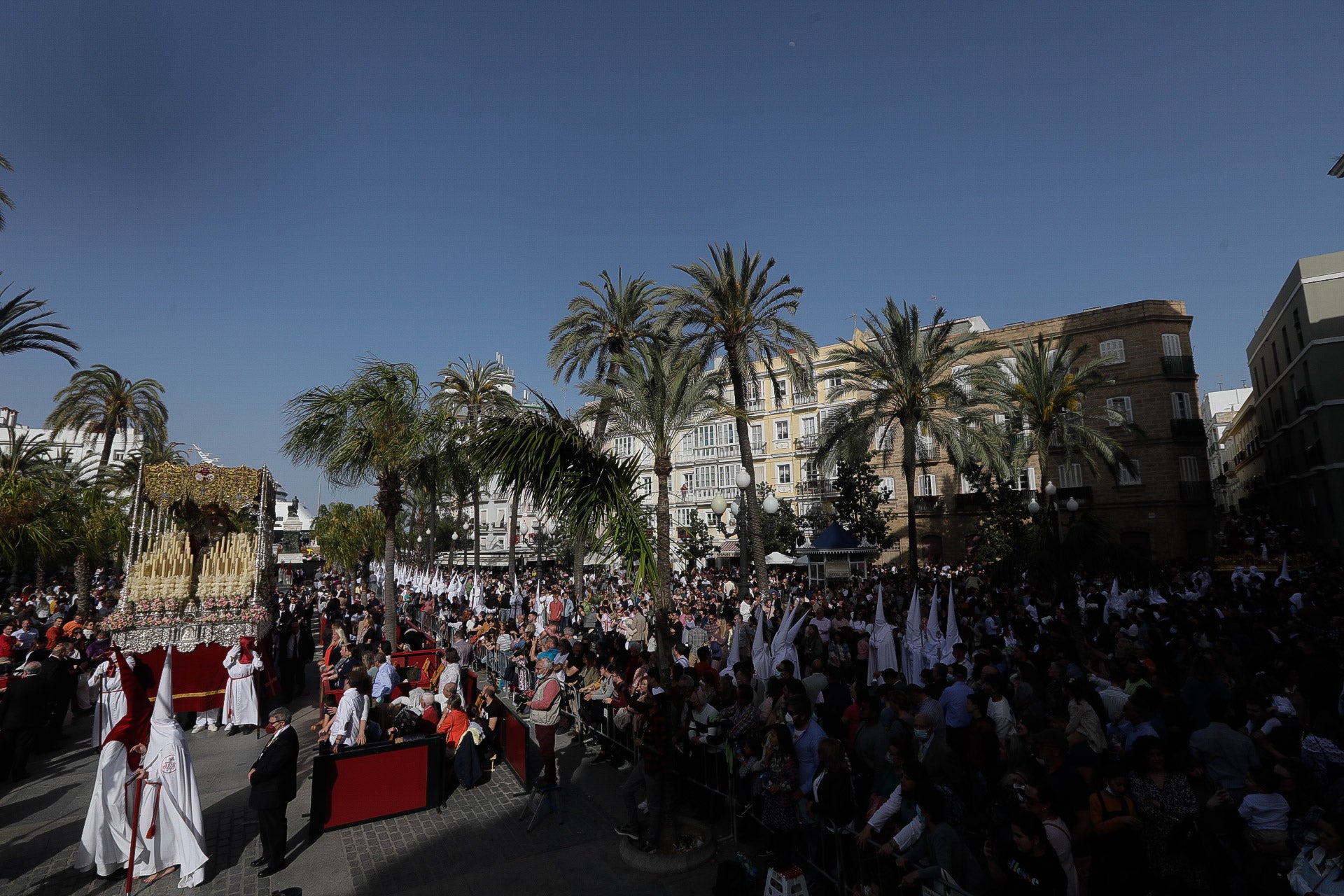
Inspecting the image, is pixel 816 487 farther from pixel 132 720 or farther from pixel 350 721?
pixel 132 720

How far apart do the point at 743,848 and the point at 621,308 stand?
21118 mm

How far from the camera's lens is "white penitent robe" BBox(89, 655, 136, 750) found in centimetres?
1016

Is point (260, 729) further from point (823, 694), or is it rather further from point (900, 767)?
point (900, 767)

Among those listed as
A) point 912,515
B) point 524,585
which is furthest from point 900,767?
point 524,585

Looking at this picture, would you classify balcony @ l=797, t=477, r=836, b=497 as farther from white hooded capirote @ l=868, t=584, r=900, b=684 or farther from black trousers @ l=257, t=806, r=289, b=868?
black trousers @ l=257, t=806, r=289, b=868

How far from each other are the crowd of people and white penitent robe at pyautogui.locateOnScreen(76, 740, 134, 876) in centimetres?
199

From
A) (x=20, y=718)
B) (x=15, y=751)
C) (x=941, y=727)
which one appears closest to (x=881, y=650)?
(x=941, y=727)

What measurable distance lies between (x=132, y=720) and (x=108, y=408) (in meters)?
32.6

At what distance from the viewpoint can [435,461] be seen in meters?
18.8

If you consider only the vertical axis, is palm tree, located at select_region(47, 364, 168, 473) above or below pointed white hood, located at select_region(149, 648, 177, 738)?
above

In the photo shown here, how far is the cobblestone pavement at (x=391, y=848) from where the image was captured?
663 centimetres

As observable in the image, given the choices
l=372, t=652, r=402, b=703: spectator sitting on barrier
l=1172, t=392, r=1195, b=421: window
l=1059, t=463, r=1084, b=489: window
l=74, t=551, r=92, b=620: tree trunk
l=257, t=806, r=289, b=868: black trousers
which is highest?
l=1172, t=392, r=1195, b=421: window

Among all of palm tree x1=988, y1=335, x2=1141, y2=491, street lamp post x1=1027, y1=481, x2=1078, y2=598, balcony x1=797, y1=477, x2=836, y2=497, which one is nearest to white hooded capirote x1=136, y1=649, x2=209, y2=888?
street lamp post x1=1027, y1=481, x2=1078, y2=598

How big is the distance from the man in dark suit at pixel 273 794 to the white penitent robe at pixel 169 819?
530 millimetres
